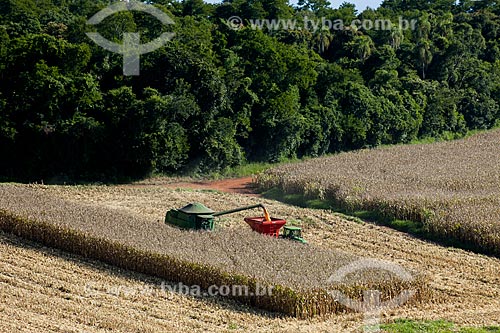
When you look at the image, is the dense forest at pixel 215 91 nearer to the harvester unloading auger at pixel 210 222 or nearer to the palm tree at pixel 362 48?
the palm tree at pixel 362 48

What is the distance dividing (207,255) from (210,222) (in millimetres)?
3545

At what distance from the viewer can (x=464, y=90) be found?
65.2 metres

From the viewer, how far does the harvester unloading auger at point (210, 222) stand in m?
24.2

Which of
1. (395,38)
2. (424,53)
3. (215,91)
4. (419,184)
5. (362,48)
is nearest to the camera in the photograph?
(419,184)

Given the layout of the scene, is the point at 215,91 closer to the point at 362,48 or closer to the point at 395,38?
the point at 362,48

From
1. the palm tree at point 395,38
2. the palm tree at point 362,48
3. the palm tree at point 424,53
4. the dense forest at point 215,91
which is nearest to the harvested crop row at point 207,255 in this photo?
the dense forest at point 215,91

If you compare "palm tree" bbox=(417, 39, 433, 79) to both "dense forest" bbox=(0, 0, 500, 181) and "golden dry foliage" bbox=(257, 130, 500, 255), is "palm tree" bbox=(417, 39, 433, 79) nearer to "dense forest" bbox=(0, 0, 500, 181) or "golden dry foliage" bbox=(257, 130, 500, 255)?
"dense forest" bbox=(0, 0, 500, 181)

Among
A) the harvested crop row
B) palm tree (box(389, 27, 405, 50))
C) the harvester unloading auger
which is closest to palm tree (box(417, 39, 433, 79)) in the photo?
palm tree (box(389, 27, 405, 50))

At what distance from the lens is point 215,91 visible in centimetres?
4200

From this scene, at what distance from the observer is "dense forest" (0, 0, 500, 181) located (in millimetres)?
38781

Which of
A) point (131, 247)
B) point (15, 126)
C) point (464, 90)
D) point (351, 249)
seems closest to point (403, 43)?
point (464, 90)

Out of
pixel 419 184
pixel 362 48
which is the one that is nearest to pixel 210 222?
pixel 419 184

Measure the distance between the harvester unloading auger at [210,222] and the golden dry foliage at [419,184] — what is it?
650 centimetres

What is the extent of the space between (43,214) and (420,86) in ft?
137
